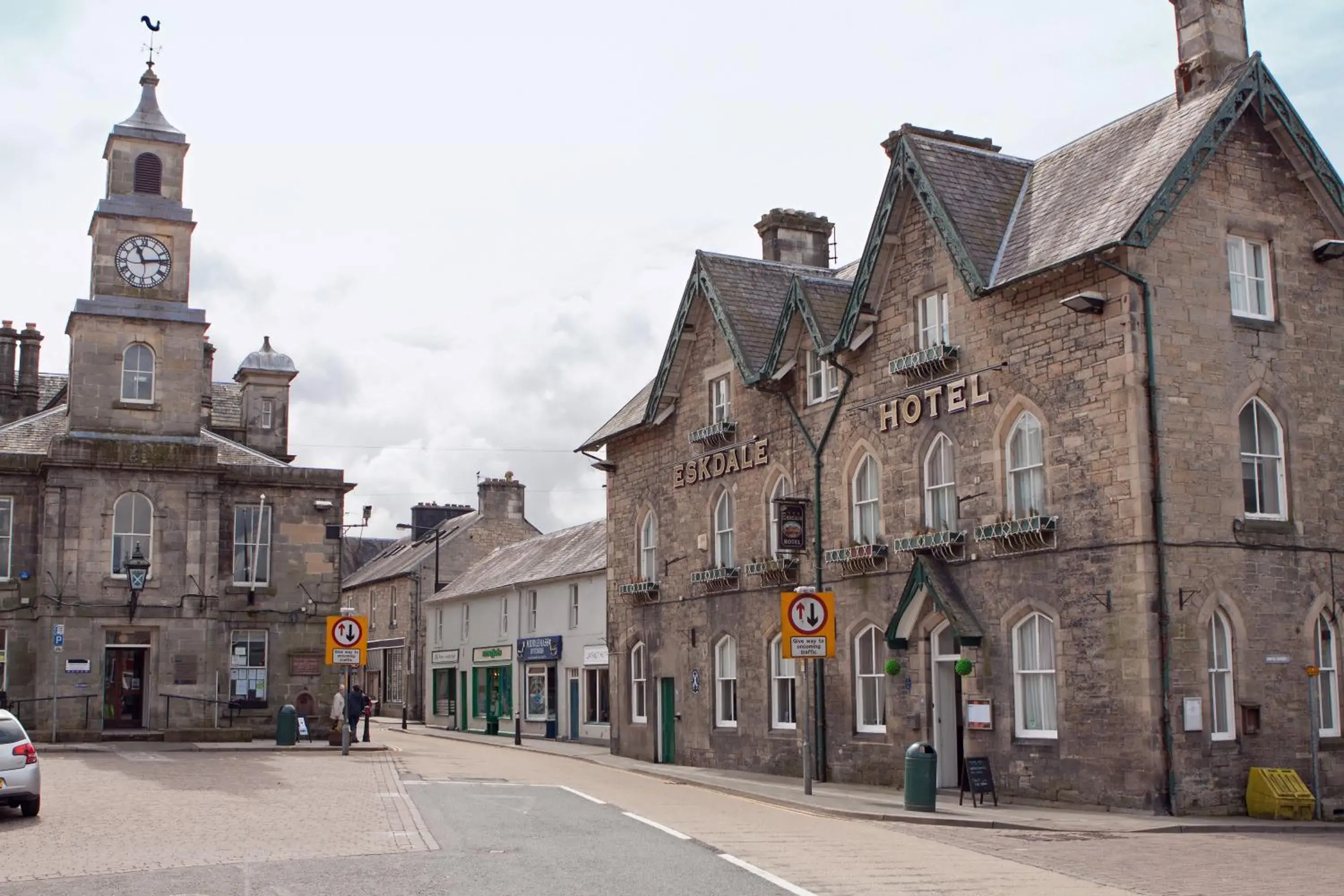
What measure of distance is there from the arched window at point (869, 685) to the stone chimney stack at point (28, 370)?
1325 inches

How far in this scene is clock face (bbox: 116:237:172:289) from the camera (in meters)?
34.8

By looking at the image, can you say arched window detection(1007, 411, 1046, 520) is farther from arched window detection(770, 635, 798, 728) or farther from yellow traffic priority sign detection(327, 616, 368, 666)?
yellow traffic priority sign detection(327, 616, 368, 666)

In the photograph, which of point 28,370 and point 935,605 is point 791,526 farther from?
point 28,370

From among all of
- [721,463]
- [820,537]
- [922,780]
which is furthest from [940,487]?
[721,463]

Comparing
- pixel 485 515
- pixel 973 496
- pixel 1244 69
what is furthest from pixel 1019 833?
pixel 485 515

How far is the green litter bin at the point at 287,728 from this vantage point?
106 feet

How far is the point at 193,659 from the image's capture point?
33719 mm

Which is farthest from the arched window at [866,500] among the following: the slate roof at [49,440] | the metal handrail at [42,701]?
the metal handrail at [42,701]

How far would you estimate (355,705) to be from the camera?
3594 cm

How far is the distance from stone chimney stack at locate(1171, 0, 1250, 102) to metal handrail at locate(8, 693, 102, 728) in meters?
26.2

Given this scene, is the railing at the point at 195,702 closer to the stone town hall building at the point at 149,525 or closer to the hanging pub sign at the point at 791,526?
the stone town hall building at the point at 149,525

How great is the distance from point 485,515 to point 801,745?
35.6 m

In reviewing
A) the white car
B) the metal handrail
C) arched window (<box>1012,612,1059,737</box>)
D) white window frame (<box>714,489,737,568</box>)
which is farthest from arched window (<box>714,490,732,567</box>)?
the white car

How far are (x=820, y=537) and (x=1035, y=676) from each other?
6.04 metres
